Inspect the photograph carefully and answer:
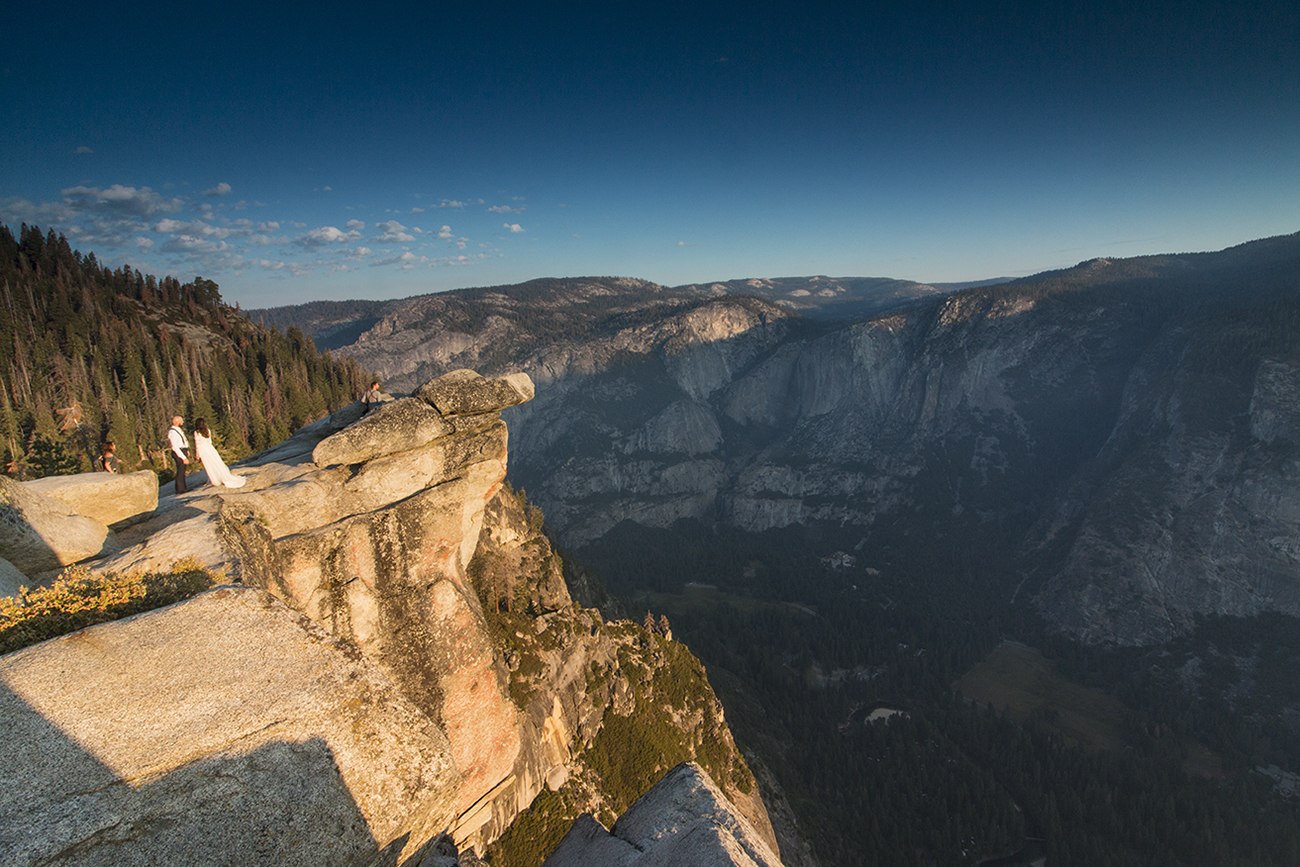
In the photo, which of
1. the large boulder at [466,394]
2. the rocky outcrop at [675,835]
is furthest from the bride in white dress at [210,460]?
the rocky outcrop at [675,835]

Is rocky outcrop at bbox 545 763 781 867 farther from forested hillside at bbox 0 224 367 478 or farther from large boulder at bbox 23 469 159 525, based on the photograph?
forested hillside at bbox 0 224 367 478

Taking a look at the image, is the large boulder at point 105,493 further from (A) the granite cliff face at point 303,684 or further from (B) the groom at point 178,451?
(B) the groom at point 178,451

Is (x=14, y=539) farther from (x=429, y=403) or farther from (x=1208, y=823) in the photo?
(x=1208, y=823)

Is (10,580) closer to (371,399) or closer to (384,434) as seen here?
(384,434)

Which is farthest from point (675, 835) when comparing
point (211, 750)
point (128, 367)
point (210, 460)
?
point (128, 367)

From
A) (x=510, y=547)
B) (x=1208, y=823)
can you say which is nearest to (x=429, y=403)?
(x=510, y=547)
